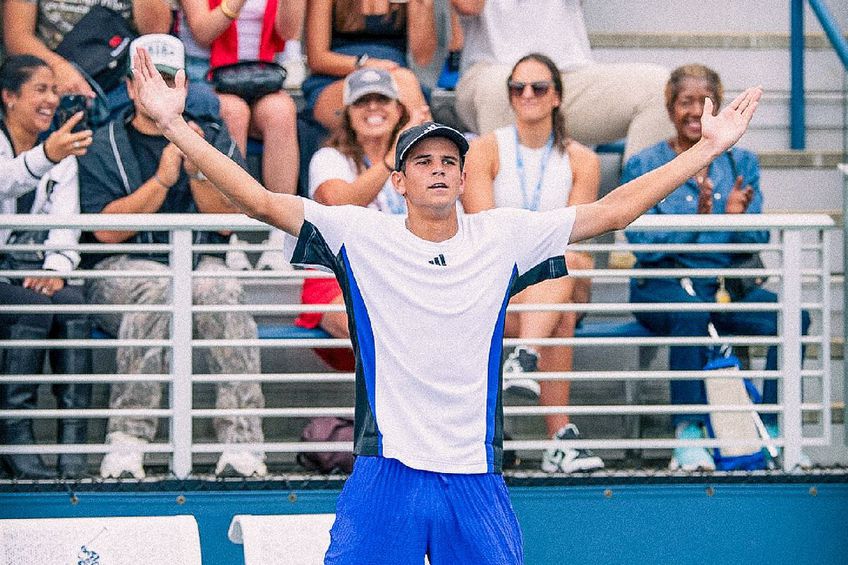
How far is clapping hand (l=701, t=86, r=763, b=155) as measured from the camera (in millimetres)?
3979

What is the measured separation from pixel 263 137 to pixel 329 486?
1875 mm

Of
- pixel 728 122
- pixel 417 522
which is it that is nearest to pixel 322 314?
pixel 417 522

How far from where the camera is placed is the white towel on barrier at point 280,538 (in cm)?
493

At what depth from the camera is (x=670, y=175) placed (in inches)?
157

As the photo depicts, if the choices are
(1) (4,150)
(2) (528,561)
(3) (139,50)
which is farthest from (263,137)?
(3) (139,50)

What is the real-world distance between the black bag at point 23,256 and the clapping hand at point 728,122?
118 inches

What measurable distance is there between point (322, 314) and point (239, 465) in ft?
2.29

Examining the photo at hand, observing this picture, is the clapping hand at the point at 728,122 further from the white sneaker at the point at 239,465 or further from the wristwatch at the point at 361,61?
the wristwatch at the point at 361,61

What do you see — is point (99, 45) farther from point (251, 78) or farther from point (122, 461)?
point (122, 461)

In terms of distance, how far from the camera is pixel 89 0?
21.7ft

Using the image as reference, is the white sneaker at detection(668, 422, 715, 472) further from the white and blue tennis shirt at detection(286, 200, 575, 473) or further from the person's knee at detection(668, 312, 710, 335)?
the white and blue tennis shirt at detection(286, 200, 575, 473)

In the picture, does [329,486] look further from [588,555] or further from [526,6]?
[526,6]

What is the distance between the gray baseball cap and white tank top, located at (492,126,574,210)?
522 millimetres

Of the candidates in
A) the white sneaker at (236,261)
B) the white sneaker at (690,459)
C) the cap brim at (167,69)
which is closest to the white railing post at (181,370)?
the white sneaker at (236,261)
